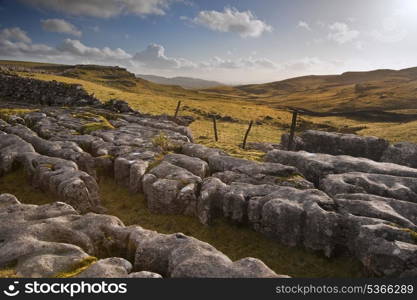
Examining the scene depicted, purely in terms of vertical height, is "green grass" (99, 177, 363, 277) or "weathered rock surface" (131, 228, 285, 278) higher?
"weathered rock surface" (131, 228, 285, 278)

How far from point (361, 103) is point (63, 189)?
138118 mm

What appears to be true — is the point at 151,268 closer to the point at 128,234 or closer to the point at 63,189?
the point at 128,234

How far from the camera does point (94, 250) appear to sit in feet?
39.7

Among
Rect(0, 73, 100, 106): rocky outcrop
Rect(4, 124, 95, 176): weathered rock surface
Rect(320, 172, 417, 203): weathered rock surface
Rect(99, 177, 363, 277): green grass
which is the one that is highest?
Rect(0, 73, 100, 106): rocky outcrop

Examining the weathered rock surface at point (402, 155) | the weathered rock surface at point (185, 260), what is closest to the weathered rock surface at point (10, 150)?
the weathered rock surface at point (185, 260)

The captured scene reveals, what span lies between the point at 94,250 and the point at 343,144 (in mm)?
27834

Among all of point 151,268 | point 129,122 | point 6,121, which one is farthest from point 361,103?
point 151,268

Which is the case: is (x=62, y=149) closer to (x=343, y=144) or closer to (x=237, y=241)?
(x=237, y=241)

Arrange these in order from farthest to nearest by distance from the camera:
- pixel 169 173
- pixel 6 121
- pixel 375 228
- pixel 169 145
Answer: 1. pixel 6 121
2. pixel 169 145
3. pixel 169 173
4. pixel 375 228

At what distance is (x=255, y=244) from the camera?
598 inches

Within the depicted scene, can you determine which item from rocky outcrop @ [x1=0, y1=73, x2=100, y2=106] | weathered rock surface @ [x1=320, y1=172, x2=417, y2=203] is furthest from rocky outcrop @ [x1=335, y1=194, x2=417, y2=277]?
rocky outcrop @ [x1=0, y1=73, x2=100, y2=106]

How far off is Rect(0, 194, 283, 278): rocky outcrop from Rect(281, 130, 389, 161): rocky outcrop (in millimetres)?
25772

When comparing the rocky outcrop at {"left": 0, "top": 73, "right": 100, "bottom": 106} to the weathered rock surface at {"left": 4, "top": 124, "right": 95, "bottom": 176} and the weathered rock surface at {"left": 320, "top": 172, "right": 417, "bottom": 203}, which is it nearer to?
the weathered rock surface at {"left": 4, "top": 124, "right": 95, "bottom": 176}

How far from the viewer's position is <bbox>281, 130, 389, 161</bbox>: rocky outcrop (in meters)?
31.1
